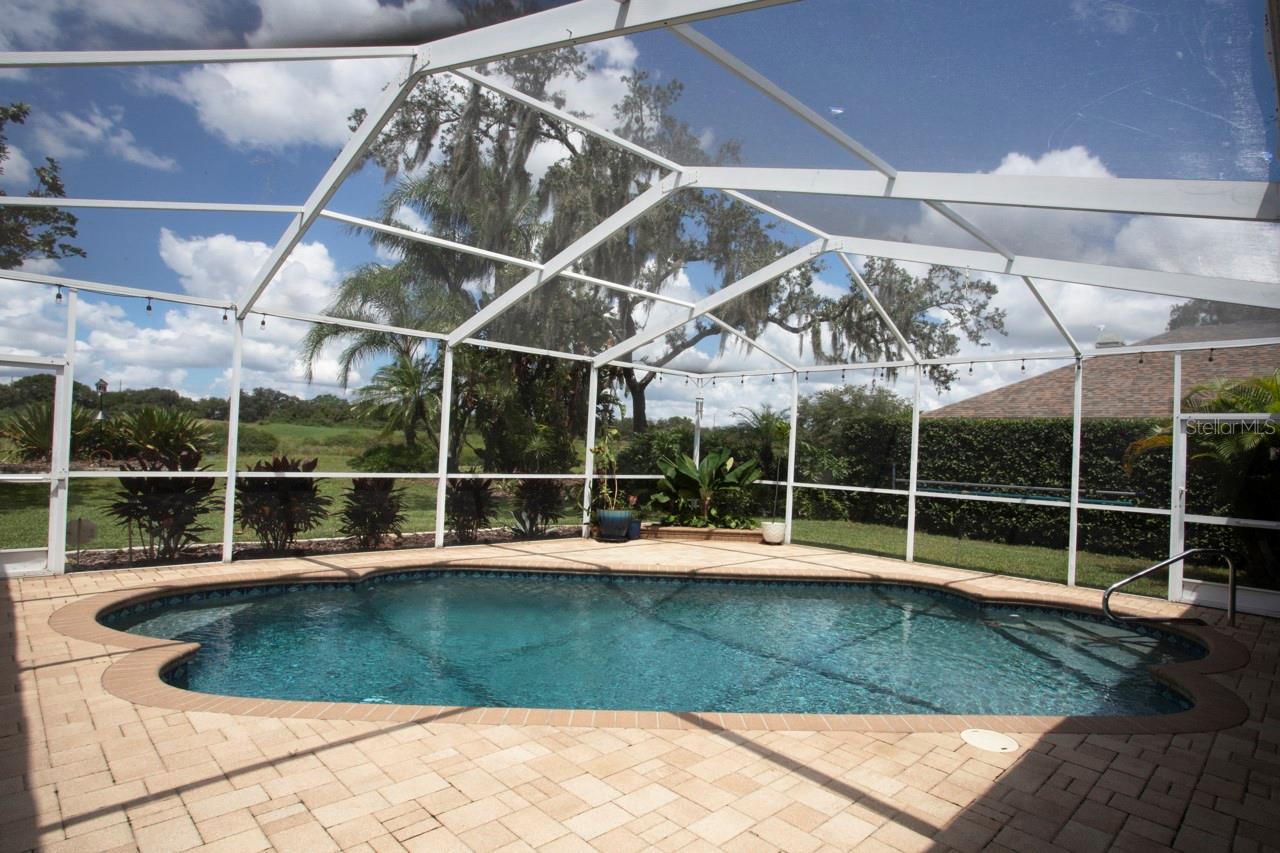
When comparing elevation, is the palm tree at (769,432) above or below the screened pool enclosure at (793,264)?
below

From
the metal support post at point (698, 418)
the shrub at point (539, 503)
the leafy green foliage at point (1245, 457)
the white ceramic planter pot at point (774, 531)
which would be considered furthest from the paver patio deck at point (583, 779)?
the metal support post at point (698, 418)

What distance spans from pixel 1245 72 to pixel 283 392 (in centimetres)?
870

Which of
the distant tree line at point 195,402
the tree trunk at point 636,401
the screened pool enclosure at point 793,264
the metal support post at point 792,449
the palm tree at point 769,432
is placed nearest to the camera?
the screened pool enclosure at point 793,264

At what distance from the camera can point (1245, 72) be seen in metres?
2.88

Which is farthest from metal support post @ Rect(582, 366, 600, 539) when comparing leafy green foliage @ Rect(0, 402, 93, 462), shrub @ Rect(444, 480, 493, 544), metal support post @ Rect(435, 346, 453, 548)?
leafy green foliage @ Rect(0, 402, 93, 462)

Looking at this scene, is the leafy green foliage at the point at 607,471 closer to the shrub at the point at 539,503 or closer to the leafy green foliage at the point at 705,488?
the shrub at the point at 539,503

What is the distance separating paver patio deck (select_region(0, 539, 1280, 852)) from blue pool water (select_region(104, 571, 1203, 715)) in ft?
A: 3.30

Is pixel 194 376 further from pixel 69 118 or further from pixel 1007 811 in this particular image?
pixel 1007 811

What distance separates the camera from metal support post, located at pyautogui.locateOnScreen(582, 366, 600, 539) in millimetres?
11250

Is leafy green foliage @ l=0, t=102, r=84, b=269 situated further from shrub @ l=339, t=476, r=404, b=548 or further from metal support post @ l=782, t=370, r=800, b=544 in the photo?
metal support post @ l=782, t=370, r=800, b=544

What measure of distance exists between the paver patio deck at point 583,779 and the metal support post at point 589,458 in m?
7.21

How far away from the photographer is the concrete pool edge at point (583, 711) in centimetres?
389

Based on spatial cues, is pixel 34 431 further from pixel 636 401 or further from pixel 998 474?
pixel 998 474

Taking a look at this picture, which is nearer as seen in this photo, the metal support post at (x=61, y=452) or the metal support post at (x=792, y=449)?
the metal support post at (x=61, y=452)
